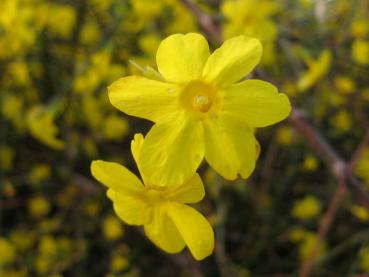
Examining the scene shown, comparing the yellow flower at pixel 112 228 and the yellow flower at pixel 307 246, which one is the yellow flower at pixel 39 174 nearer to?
the yellow flower at pixel 112 228

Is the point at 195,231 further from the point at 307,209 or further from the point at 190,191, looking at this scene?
the point at 307,209

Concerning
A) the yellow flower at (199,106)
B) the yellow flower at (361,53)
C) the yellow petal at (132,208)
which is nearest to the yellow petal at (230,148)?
the yellow flower at (199,106)

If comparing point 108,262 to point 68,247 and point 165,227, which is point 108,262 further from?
point 165,227

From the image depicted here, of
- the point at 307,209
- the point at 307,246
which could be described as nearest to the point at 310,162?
the point at 307,209

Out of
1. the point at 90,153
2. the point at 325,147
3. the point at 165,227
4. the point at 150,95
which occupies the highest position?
the point at 150,95

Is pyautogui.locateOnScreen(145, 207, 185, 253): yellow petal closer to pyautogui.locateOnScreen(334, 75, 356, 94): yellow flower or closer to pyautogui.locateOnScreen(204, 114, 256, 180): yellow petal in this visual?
pyautogui.locateOnScreen(204, 114, 256, 180): yellow petal

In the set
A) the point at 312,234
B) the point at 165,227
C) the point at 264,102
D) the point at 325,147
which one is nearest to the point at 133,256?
the point at 312,234
